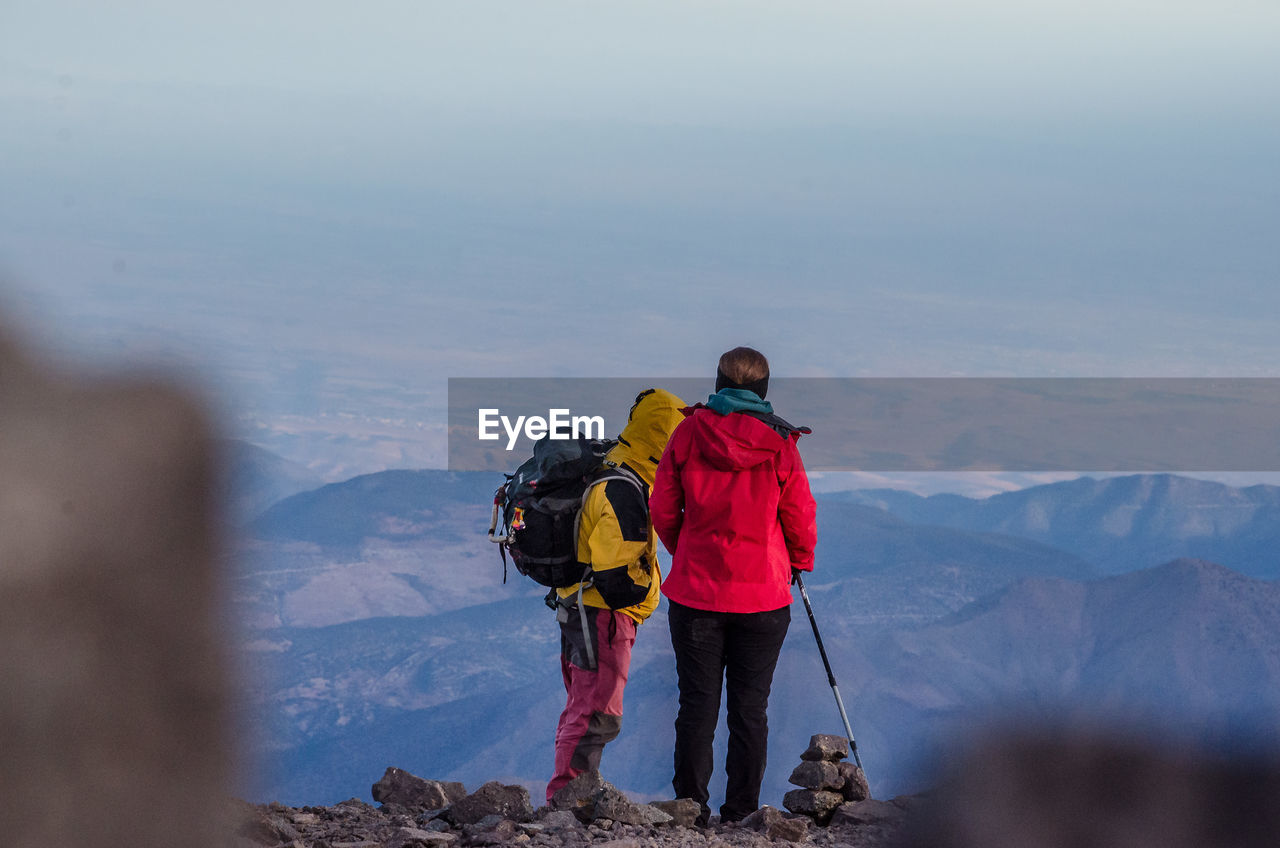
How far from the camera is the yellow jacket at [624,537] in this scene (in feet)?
27.0

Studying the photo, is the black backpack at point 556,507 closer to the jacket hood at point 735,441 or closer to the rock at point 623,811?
the jacket hood at point 735,441

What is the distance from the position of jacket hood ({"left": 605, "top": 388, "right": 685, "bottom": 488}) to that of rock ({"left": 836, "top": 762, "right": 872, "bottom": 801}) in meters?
2.56

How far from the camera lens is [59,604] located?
4.75 ft

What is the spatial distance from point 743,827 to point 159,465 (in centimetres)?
730

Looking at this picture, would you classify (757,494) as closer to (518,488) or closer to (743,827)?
(518,488)

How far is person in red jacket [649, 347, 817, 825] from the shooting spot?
808 centimetres

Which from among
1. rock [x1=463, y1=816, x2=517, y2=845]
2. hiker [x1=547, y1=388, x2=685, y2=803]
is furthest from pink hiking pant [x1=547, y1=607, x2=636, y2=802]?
rock [x1=463, y1=816, x2=517, y2=845]

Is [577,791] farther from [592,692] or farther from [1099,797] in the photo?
[1099,797]

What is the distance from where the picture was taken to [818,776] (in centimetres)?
914

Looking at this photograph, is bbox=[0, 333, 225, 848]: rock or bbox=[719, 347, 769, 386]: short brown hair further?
bbox=[719, 347, 769, 386]: short brown hair

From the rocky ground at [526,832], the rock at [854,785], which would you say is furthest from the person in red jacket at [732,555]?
the rock at [854,785]

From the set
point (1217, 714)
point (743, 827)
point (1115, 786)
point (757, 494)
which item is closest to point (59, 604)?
point (1115, 786)

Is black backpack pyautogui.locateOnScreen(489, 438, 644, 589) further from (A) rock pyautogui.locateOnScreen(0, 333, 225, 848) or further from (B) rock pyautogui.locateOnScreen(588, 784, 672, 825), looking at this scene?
(A) rock pyautogui.locateOnScreen(0, 333, 225, 848)

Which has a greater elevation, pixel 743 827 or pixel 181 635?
pixel 181 635
